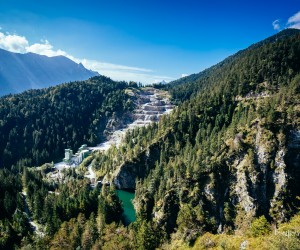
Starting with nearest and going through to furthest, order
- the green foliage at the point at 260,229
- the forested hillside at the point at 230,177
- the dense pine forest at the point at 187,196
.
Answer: the green foliage at the point at 260,229, the dense pine forest at the point at 187,196, the forested hillside at the point at 230,177

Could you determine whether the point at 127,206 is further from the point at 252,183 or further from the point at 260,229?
the point at 260,229

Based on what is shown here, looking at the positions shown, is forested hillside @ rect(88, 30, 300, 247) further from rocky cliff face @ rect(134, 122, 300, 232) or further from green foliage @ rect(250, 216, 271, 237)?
green foliage @ rect(250, 216, 271, 237)

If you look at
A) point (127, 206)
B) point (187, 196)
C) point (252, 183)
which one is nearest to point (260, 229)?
point (252, 183)

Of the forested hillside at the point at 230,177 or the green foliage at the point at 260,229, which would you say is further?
the forested hillside at the point at 230,177

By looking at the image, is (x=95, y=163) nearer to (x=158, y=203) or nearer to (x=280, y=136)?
(x=158, y=203)

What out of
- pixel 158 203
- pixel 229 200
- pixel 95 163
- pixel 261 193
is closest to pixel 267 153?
pixel 261 193

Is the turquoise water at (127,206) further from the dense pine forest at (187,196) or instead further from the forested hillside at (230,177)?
the forested hillside at (230,177)

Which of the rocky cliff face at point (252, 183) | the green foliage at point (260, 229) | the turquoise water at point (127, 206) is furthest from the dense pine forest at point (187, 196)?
the green foliage at point (260, 229)

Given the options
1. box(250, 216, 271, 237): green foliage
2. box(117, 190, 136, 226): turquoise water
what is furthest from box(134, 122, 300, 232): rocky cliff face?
box(250, 216, 271, 237): green foliage

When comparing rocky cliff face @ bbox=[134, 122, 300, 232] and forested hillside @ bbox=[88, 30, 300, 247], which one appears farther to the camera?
rocky cliff face @ bbox=[134, 122, 300, 232]
